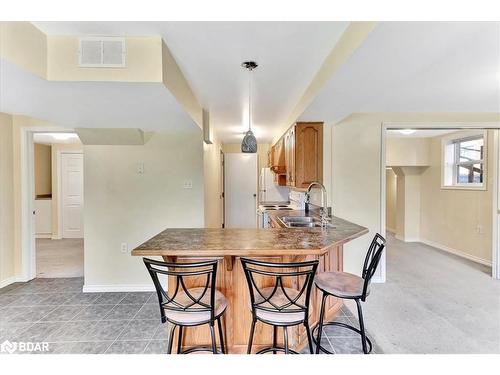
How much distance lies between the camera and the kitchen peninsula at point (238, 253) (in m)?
1.61

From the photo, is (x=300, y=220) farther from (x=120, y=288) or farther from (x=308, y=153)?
(x=120, y=288)

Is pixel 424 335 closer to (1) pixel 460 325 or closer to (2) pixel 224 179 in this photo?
(1) pixel 460 325

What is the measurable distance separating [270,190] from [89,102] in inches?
181

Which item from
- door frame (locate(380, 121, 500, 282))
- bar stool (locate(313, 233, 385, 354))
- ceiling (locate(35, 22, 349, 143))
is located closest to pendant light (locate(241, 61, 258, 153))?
ceiling (locate(35, 22, 349, 143))

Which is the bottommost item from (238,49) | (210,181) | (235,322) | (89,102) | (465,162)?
(235,322)

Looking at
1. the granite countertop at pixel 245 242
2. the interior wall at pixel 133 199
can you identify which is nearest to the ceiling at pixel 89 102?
the interior wall at pixel 133 199

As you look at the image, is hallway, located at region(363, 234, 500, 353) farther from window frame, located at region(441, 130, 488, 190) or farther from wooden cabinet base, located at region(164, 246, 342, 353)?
window frame, located at region(441, 130, 488, 190)

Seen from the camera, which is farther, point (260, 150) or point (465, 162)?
point (260, 150)

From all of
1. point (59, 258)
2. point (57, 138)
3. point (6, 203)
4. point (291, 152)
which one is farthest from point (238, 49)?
point (57, 138)

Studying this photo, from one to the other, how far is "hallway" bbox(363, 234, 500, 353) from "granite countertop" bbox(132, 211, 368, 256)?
96cm

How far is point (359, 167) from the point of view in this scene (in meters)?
3.33

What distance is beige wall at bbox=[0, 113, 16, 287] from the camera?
325cm

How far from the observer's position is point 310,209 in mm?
3748
